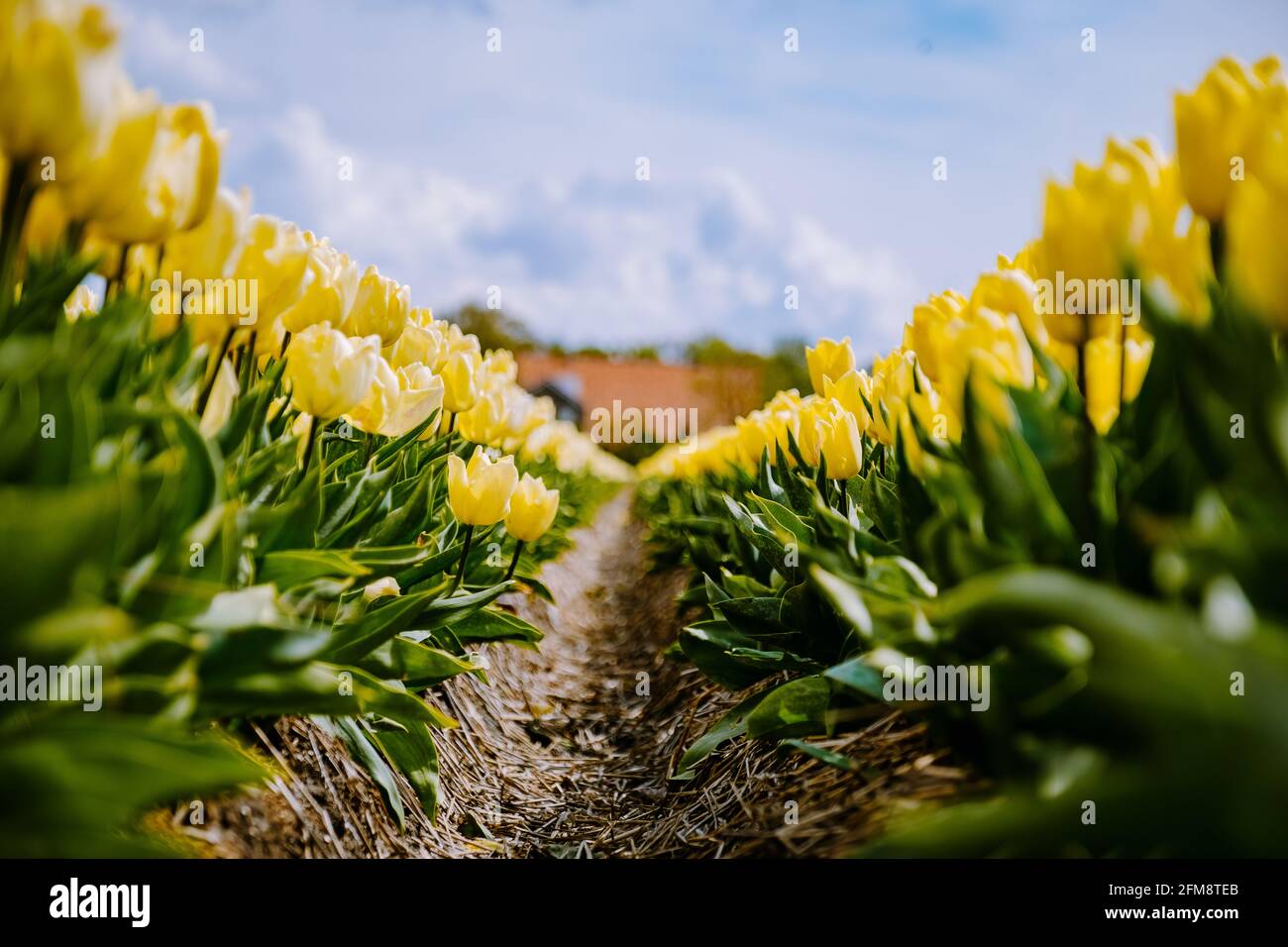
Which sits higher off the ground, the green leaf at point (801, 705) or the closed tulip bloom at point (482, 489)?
the closed tulip bloom at point (482, 489)

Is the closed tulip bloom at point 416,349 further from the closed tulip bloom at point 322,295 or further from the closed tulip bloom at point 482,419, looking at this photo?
the closed tulip bloom at point 322,295

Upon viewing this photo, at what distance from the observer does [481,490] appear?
7.55 ft

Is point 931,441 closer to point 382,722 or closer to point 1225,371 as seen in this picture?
point 1225,371

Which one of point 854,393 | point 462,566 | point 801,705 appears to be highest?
point 854,393

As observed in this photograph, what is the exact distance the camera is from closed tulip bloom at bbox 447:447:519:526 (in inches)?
90.3

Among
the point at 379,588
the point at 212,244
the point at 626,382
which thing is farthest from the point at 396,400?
the point at 626,382

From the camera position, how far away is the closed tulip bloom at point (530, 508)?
2.60 metres

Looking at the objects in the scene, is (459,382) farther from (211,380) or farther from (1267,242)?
(1267,242)

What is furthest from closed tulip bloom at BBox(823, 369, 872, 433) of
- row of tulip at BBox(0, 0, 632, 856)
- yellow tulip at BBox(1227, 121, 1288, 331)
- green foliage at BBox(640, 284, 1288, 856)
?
yellow tulip at BBox(1227, 121, 1288, 331)

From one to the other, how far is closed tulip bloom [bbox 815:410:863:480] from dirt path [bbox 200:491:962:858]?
79cm

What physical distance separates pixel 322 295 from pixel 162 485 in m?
1.07

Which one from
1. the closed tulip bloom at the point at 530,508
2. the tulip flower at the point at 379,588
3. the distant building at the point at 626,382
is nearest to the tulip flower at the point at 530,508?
the closed tulip bloom at the point at 530,508

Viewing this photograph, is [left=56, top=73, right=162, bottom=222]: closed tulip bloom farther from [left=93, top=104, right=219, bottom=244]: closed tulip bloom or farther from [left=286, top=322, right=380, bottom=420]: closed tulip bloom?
[left=286, top=322, right=380, bottom=420]: closed tulip bloom
